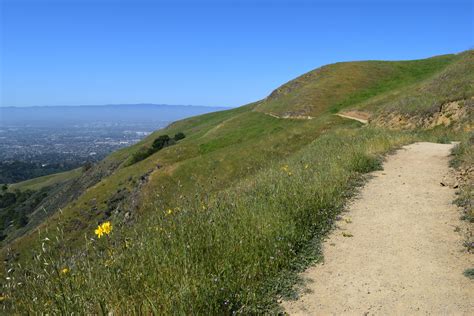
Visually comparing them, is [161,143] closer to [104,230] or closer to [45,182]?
[104,230]

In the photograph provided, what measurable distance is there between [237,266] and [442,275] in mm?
2760

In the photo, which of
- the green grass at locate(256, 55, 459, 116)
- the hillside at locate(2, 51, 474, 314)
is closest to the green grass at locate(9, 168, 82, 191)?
the green grass at locate(256, 55, 459, 116)

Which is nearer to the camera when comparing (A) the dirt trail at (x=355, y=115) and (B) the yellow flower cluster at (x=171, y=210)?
(B) the yellow flower cluster at (x=171, y=210)

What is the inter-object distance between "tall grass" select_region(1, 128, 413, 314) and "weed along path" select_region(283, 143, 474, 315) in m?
0.44

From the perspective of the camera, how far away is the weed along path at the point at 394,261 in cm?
444

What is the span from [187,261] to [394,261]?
309 centimetres

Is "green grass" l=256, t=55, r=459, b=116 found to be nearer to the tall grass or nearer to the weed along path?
the weed along path

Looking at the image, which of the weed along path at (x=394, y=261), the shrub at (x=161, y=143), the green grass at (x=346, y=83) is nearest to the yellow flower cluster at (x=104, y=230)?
the weed along path at (x=394, y=261)

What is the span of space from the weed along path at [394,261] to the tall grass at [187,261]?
437mm

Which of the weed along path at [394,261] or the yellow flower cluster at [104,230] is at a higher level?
the yellow flower cluster at [104,230]

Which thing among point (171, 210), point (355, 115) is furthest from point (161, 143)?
point (171, 210)

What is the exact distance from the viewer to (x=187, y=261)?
4.53 m

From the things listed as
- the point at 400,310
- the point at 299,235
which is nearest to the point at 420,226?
the point at 299,235

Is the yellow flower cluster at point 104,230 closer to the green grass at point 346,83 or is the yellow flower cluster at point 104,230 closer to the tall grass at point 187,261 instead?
the tall grass at point 187,261
